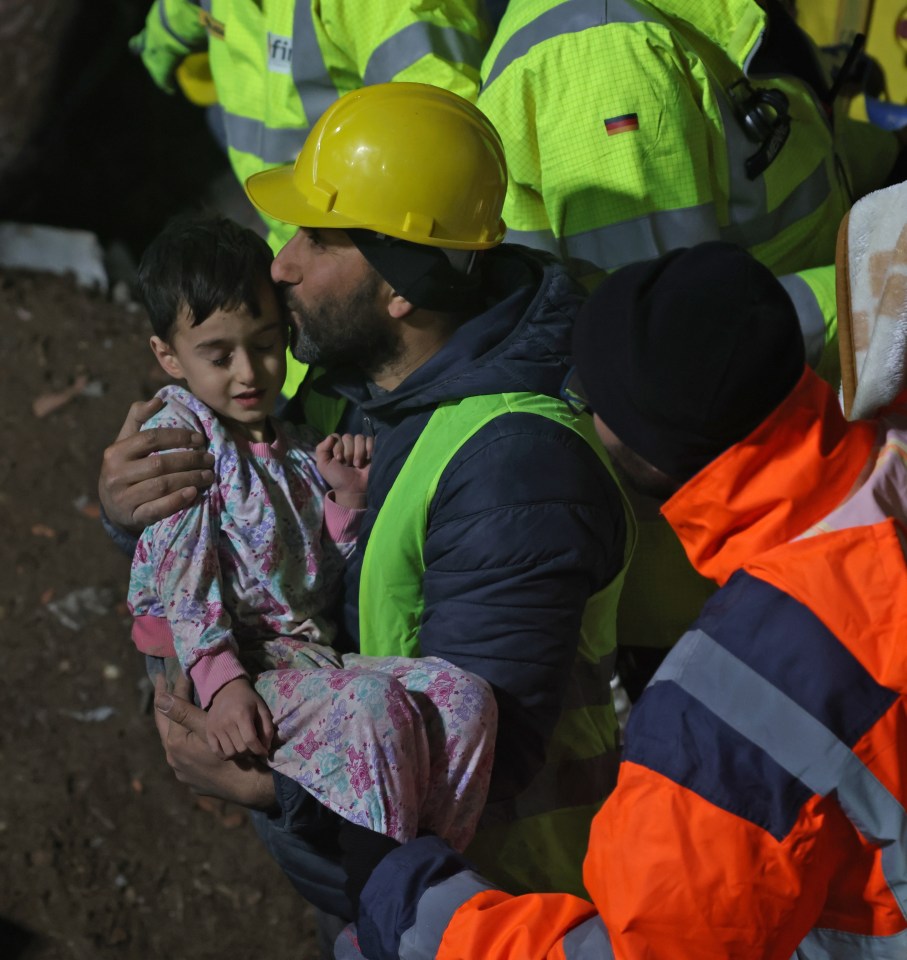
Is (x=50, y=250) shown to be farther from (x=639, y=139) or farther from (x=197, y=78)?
(x=639, y=139)

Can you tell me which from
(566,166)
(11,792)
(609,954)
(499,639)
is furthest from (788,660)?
(11,792)

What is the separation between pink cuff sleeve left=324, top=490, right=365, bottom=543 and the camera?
3.04m

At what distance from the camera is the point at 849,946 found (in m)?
2.02

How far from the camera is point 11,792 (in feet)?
15.2

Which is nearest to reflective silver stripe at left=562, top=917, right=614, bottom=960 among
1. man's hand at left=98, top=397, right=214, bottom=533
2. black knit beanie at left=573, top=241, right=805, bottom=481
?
black knit beanie at left=573, top=241, right=805, bottom=481

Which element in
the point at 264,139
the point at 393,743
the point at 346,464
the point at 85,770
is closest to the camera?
the point at 393,743

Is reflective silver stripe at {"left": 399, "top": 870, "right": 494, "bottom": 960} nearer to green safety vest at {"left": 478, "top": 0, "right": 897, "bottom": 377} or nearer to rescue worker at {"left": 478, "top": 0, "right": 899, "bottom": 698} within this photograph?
rescue worker at {"left": 478, "top": 0, "right": 899, "bottom": 698}

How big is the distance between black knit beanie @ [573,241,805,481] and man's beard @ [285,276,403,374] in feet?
3.65

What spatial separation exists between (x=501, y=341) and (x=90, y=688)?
118 inches

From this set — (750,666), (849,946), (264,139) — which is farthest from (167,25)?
(849,946)

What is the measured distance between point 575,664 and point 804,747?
1.16 metres

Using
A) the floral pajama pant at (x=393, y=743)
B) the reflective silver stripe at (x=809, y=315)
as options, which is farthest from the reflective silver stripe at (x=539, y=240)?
the floral pajama pant at (x=393, y=743)

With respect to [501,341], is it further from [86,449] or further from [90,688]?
[86,449]

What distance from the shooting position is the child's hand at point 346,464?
3061 millimetres
